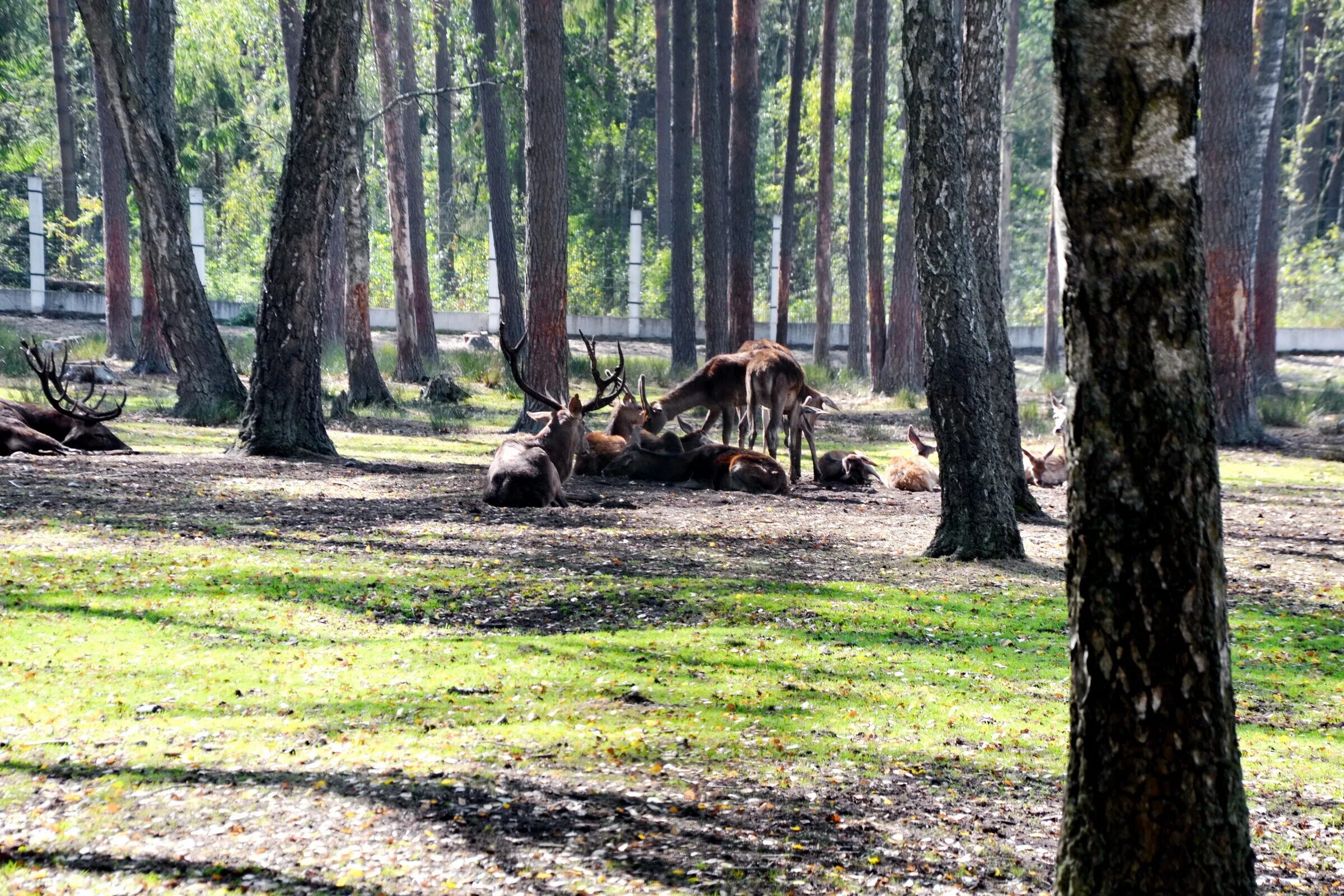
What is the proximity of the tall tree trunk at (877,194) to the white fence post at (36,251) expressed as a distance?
65.2ft

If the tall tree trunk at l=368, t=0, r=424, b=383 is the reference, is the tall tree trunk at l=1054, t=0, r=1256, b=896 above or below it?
below

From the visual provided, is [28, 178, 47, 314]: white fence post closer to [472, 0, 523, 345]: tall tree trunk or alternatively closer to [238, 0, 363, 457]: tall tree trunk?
[472, 0, 523, 345]: tall tree trunk

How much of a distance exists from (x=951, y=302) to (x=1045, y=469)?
6599mm

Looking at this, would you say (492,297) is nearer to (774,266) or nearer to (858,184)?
(774,266)

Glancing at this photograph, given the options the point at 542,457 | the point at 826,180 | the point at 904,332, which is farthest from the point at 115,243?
the point at 542,457

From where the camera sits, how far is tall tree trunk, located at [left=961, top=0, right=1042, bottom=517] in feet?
40.2

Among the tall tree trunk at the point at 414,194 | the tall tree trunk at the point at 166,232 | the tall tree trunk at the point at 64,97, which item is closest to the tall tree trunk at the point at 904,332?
the tall tree trunk at the point at 414,194

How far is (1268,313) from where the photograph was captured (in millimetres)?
25656

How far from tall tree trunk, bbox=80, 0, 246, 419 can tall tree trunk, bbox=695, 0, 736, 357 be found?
9.93 meters

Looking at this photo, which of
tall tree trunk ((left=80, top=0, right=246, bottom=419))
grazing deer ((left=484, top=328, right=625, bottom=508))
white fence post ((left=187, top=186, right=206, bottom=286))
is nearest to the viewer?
grazing deer ((left=484, top=328, right=625, bottom=508))

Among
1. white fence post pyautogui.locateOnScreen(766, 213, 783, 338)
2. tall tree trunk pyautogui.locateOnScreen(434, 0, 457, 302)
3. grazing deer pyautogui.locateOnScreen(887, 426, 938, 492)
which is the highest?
tall tree trunk pyautogui.locateOnScreen(434, 0, 457, 302)

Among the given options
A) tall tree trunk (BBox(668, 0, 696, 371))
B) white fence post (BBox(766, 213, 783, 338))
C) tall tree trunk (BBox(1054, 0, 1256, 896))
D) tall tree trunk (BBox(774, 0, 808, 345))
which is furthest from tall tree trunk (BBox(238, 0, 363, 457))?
white fence post (BBox(766, 213, 783, 338))

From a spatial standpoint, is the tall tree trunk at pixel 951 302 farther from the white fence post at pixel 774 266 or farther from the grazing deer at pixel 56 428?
the white fence post at pixel 774 266

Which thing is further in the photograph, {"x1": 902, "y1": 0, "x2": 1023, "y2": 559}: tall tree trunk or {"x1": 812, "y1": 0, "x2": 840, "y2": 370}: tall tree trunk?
{"x1": 812, "y1": 0, "x2": 840, "y2": 370}: tall tree trunk
